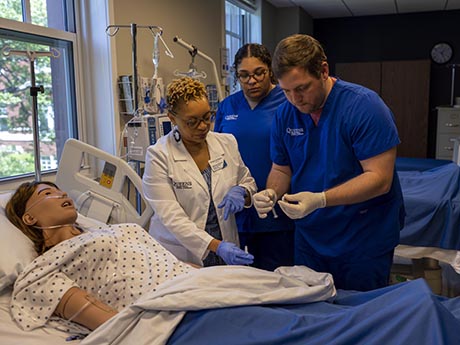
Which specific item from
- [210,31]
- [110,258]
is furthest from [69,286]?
[210,31]

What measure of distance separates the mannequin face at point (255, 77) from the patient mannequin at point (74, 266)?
70 centimetres

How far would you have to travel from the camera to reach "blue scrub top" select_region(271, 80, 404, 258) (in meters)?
1.47

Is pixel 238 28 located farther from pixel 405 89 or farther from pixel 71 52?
pixel 71 52

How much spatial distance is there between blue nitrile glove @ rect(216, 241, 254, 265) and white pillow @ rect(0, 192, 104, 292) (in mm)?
603

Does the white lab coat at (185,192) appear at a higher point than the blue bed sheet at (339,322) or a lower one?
higher

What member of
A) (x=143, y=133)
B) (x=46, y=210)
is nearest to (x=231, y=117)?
(x=143, y=133)

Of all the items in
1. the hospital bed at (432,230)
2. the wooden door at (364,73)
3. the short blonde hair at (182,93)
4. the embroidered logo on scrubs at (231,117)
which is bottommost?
the hospital bed at (432,230)

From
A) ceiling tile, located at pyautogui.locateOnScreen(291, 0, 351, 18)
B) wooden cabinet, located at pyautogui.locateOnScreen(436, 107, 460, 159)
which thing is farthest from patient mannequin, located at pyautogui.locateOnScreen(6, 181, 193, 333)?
wooden cabinet, located at pyautogui.locateOnScreen(436, 107, 460, 159)

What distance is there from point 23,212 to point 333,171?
1045mm

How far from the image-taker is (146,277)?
149 cm

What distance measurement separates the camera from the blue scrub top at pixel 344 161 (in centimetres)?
147

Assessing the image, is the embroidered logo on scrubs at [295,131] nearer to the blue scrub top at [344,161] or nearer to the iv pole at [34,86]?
the blue scrub top at [344,161]

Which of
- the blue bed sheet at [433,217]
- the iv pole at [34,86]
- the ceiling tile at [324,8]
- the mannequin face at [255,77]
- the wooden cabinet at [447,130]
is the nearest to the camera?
the iv pole at [34,86]

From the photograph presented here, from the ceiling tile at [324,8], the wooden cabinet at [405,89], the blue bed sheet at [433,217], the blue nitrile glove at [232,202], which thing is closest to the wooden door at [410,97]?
the wooden cabinet at [405,89]
